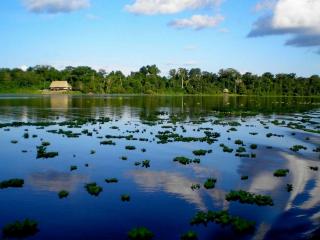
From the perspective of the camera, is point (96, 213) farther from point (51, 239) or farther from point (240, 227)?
point (240, 227)

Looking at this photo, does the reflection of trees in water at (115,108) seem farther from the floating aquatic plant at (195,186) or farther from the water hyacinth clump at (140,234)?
the water hyacinth clump at (140,234)

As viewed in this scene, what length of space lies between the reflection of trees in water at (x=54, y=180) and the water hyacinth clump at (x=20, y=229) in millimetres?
6167

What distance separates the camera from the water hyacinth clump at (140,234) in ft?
54.6

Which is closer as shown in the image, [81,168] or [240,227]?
[240,227]

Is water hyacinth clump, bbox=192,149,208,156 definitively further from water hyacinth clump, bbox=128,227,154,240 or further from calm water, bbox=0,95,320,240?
water hyacinth clump, bbox=128,227,154,240

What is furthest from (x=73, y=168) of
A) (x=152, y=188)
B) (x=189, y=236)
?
(x=189, y=236)

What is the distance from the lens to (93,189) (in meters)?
23.5

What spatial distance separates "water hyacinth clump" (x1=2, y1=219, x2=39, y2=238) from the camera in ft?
55.2

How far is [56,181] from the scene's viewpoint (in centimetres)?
2580

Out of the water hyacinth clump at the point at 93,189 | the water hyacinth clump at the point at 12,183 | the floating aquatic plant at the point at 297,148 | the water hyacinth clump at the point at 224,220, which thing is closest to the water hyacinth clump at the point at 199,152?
the floating aquatic plant at the point at 297,148

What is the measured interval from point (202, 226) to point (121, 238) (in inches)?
159

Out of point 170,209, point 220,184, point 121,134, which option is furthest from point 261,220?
point 121,134

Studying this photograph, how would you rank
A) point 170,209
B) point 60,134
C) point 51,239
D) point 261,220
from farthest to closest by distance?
point 60,134
point 170,209
point 261,220
point 51,239

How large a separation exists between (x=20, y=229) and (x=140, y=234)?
17.7ft
